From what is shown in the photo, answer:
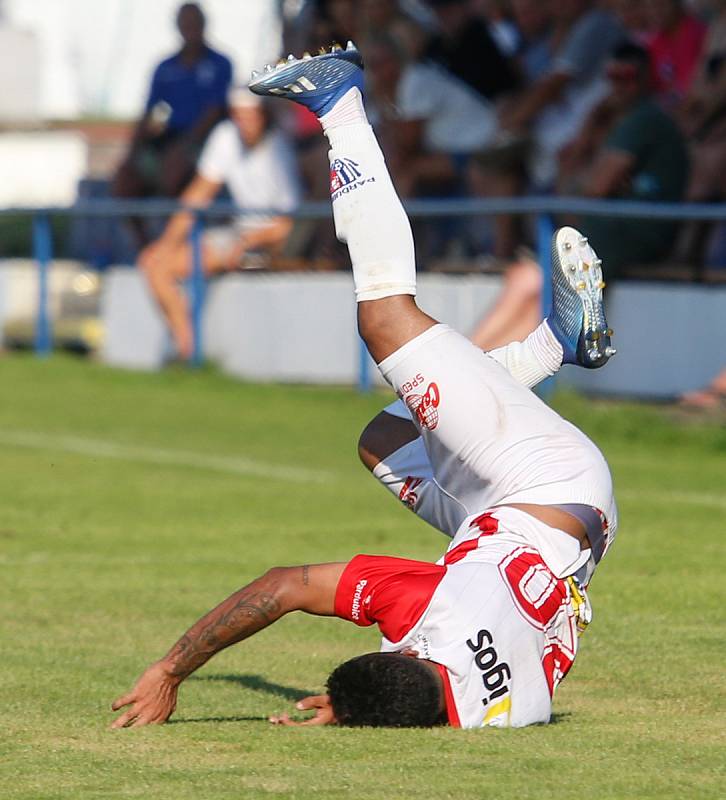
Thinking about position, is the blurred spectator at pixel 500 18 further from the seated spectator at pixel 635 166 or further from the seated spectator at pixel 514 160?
the seated spectator at pixel 635 166

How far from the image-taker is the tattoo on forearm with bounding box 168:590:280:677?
18.4ft

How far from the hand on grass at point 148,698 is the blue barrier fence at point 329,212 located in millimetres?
6523

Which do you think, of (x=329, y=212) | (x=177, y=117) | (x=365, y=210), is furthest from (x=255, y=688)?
(x=177, y=117)

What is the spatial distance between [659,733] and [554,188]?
33.0 ft

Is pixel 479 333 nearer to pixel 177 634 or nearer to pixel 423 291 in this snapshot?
pixel 423 291

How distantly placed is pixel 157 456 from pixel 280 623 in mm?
5446

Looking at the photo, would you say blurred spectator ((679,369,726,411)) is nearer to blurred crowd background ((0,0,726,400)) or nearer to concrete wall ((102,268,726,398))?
concrete wall ((102,268,726,398))

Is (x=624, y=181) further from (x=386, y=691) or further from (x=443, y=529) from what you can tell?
(x=386, y=691)

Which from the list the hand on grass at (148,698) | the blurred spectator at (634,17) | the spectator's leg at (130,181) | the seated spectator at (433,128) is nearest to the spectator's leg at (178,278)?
the seated spectator at (433,128)

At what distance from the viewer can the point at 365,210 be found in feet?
21.0

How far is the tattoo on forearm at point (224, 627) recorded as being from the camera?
221 inches

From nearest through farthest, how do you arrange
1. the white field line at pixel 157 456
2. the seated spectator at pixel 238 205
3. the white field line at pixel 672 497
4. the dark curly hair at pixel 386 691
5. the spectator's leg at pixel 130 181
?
1. the dark curly hair at pixel 386 691
2. the white field line at pixel 672 497
3. the white field line at pixel 157 456
4. the seated spectator at pixel 238 205
5. the spectator's leg at pixel 130 181

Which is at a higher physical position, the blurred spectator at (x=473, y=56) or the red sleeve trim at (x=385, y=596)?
the blurred spectator at (x=473, y=56)

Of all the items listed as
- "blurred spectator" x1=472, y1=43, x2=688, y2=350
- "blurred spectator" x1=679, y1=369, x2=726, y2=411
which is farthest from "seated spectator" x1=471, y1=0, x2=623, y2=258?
"blurred spectator" x1=679, y1=369, x2=726, y2=411
